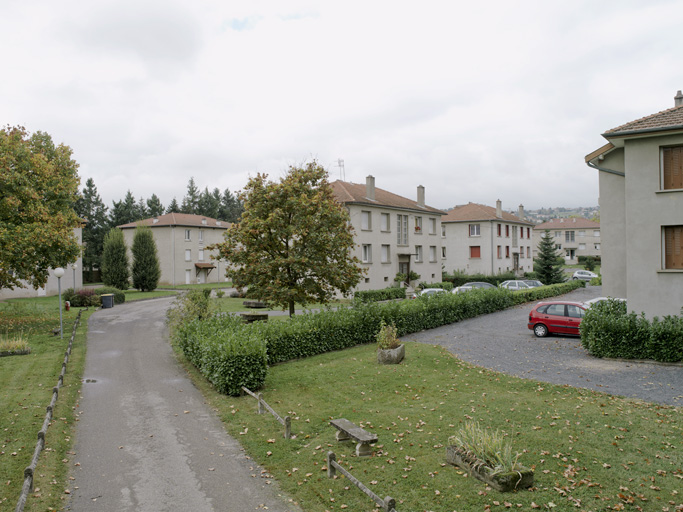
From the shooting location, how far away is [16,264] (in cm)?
2206

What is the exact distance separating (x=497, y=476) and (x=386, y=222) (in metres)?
38.0

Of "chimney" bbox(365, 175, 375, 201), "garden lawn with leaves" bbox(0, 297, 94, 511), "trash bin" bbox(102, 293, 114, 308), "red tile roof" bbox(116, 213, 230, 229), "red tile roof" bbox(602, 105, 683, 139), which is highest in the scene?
"chimney" bbox(365, 175, 375, 201)

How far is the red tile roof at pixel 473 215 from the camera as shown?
58.6 metres

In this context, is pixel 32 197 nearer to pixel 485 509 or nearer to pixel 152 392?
pixel 152 392

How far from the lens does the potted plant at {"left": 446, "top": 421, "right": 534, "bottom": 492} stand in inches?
275

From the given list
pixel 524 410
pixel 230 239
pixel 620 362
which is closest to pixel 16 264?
pixel 230 239

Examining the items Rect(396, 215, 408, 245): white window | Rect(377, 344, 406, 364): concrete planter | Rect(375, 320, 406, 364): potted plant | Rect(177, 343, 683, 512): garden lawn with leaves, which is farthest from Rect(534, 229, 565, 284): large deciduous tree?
Rect(177, 343, 683, 512): garden lawn with leaves

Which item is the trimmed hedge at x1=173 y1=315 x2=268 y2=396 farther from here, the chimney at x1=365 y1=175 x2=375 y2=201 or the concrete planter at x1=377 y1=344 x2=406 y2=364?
the chimney at x1=365 y1=175 x2=375 y2=201

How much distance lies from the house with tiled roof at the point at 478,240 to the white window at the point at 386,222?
57.7 feet

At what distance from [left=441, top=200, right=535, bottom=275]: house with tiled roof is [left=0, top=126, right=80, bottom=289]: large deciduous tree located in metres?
44.3

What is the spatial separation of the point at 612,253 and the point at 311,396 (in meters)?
13.1

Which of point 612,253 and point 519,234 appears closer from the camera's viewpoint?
point 612,253

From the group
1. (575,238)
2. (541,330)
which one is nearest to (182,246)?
(541,330)

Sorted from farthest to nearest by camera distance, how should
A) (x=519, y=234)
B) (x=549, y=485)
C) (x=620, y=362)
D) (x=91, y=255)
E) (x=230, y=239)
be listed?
(x=91, y=255) → (x=519, y=234) → (x=230, y=239) → (x=620, y=362) → (x=549, y=485)
